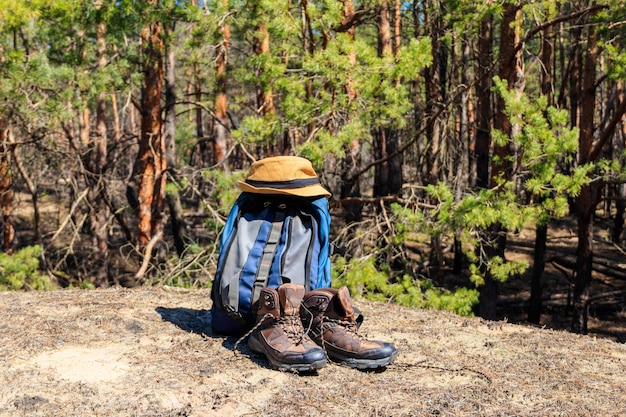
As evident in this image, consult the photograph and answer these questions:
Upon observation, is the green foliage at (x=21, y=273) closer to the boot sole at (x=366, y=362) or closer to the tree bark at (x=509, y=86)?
the tree bark at (x=509, y=86)

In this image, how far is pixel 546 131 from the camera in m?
7.61

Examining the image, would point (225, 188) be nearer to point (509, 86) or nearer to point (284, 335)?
point (509, 86)

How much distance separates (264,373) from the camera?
3.28 meters

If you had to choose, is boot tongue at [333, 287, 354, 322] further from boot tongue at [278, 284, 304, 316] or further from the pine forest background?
the pine forest background

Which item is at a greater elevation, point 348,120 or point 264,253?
point 348,120

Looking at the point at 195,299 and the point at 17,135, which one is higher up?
the point at 17,135

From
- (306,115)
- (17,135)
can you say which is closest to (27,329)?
(306,115)

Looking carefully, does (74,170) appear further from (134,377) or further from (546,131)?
(134,377)

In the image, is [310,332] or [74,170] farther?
[74,170]

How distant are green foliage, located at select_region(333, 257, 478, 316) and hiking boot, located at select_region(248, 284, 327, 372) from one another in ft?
15.1

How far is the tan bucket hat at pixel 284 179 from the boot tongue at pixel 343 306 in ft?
2.03

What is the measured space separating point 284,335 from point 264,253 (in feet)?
1.86

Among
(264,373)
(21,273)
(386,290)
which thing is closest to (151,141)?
(21,273)

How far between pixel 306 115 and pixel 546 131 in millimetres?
2917
